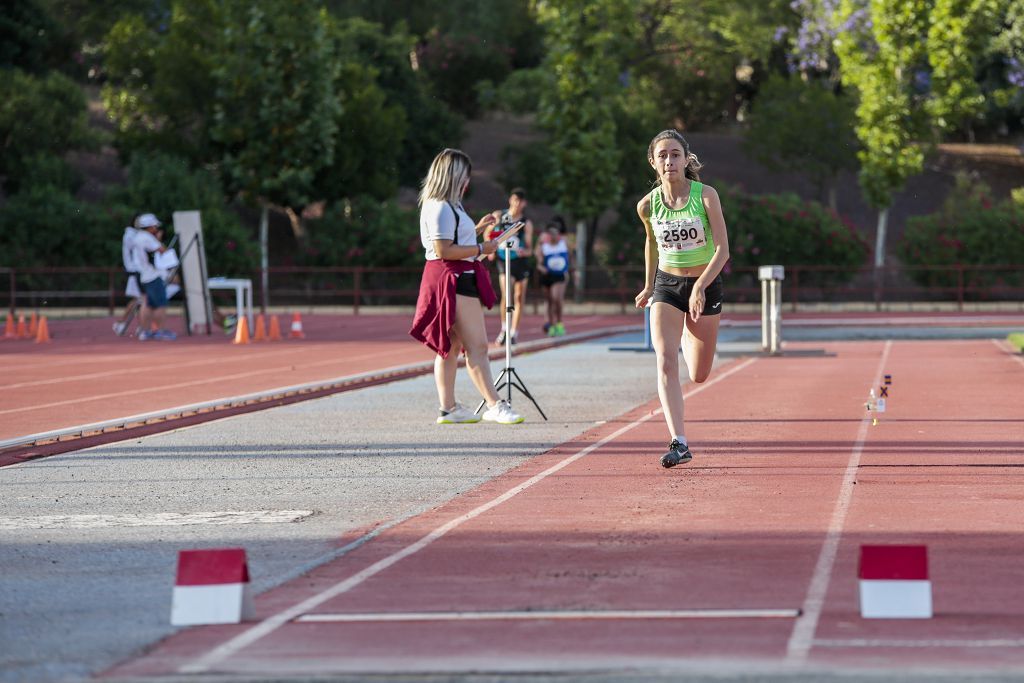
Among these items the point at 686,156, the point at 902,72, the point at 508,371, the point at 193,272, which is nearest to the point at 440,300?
the point at 508,371

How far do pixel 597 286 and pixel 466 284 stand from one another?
3005cm

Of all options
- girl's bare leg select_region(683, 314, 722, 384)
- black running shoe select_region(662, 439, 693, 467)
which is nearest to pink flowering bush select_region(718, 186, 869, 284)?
girl's bare leg select_region(683, 314, 722, 384)

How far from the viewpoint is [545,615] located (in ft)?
21.5

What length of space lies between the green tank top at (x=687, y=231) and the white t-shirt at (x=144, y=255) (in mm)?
17783

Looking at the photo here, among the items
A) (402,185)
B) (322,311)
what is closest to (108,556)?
(322,311)

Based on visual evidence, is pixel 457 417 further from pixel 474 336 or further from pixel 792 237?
pixel 792 237

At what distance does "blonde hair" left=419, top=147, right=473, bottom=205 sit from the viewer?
13.4 metres

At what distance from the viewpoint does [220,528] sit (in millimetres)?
8930

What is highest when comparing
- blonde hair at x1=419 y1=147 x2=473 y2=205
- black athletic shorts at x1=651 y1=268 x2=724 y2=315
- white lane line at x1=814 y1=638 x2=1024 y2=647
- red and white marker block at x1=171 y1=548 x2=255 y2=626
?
blonde hair at x1=419 y1=147 x2=473 y2=205

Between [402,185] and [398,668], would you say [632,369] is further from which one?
[402,185]

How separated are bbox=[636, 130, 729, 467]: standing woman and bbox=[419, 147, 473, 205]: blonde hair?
2.44m

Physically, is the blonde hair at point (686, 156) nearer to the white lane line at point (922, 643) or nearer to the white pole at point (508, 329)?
the white pole at point (508, 329)

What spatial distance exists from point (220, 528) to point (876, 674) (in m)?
4.27

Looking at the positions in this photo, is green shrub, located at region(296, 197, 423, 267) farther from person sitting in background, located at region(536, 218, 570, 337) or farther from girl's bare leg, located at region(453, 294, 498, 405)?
girl's bare leg, located at region(453, 294, 498, 405)
